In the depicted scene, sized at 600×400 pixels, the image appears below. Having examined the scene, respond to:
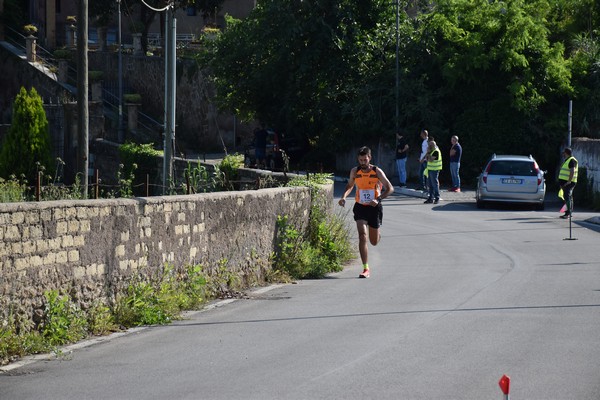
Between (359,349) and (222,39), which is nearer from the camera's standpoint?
(359,349)

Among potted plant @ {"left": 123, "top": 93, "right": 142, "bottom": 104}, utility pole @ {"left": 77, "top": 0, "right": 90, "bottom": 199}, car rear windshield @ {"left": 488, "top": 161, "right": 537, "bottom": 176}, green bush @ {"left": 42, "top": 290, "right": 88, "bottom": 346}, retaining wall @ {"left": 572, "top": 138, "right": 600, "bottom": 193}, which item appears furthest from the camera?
potted plant @ {"left": 123, "top": 93, "right": 142, "bottom": 104}

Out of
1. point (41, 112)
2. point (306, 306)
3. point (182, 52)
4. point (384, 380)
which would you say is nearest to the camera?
point (384, 380)

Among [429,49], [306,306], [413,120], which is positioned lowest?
[306,306]

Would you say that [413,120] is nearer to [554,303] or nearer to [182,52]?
[182,52]

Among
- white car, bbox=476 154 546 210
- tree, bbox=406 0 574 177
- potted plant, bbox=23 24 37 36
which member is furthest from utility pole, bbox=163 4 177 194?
potted plant, bbox=23 24 37 36

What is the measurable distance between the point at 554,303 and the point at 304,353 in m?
4.23

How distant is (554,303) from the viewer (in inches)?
494

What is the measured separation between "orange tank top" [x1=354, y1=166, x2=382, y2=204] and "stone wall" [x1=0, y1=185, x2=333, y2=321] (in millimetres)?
1130

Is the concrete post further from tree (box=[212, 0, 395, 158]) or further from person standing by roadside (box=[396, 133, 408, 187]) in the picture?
person standing by roadside (box=[396, 133, 408, 187])

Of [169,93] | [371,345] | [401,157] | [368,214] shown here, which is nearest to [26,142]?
[401,157]

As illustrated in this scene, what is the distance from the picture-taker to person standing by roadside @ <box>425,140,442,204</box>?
93.1ft

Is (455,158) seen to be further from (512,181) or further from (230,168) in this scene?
(230,168)

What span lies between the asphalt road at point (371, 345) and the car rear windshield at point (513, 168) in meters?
11.4

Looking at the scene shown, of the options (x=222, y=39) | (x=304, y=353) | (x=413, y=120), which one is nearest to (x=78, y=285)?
(x=304, y=353)
